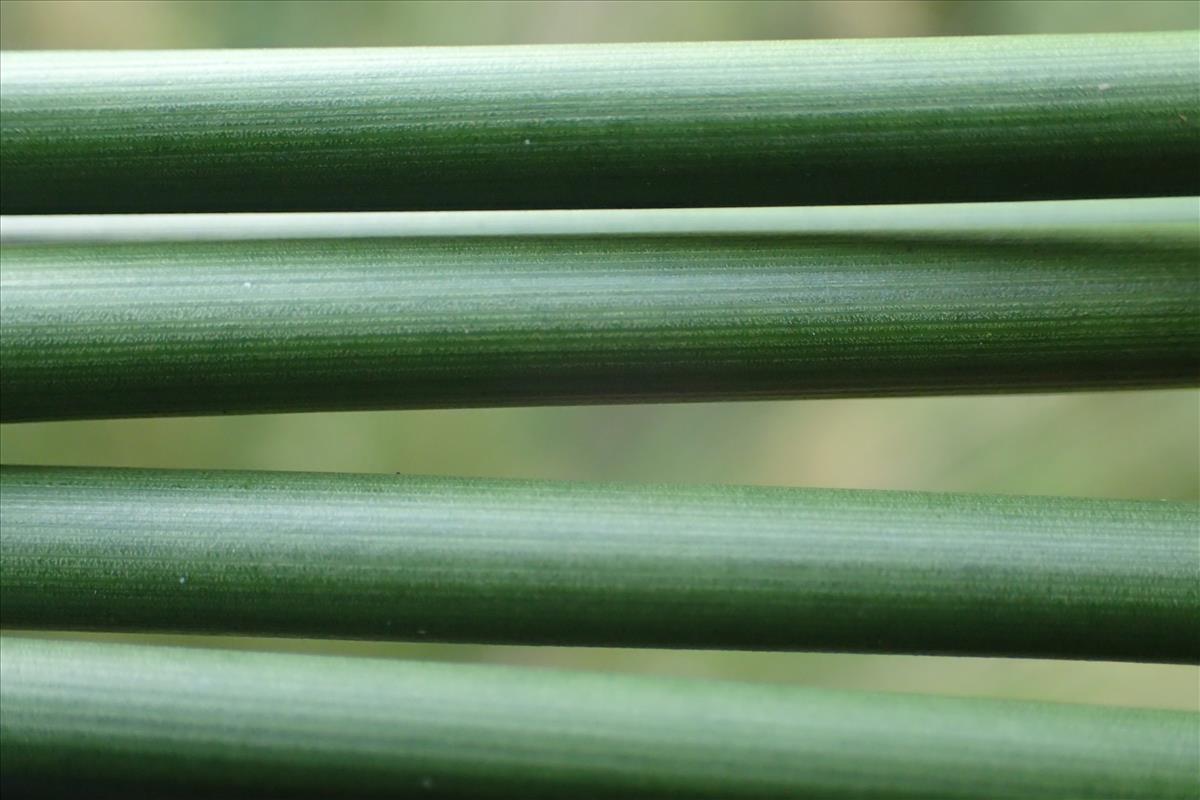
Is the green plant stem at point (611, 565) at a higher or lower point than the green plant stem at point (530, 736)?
higher

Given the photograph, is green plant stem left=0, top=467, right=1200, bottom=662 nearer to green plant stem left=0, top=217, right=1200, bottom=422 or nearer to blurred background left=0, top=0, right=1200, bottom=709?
green plant stem left=0, top=217, right=1200, bottom=422

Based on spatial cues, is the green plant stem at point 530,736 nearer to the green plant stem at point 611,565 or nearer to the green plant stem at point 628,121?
the green plant stem at point 611,565

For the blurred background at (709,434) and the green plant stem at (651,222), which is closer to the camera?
the green plant stem at (651,222)

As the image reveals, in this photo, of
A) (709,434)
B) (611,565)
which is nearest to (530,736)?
(611,565)

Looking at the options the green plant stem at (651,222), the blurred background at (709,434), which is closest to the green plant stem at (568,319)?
the green plant stem at (651,222)

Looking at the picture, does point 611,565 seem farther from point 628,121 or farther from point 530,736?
point 628,121
